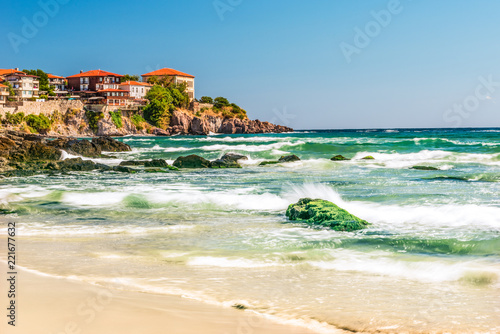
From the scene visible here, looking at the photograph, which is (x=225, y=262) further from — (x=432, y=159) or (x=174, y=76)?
(x=174, y=76)

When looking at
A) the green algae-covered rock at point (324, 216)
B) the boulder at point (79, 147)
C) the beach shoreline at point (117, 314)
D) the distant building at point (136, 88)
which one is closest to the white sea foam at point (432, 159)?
the green algae-covered rock at point (324, 216)

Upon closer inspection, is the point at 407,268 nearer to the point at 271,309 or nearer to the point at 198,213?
the point at 271,309

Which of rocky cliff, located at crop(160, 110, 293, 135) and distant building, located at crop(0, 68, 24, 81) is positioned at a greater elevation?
distant building, located at crop(0, 68, 24, 81)

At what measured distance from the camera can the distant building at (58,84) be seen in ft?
389

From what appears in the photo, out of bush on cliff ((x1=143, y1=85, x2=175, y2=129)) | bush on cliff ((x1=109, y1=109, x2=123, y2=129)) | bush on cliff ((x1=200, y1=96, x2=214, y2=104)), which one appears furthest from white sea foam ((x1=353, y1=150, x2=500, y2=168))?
bush on cliff ((x1=200, y1=96, x2=214, y2=104))

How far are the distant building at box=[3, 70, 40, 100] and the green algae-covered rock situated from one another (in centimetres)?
10252

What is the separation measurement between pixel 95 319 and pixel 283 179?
14.7 meters

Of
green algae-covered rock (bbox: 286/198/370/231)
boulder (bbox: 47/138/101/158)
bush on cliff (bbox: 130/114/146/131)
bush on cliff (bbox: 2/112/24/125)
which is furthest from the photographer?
bush on cliff (bbox: 130/114/146/131)

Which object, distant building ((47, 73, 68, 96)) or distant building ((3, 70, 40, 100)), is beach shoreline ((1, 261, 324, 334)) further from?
distant building ((47, 73, 68, 96))

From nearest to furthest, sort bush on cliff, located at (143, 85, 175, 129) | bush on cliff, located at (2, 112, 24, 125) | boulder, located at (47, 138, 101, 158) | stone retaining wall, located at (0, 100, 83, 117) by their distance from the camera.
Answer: boulder, located at (47, 138, 101, 158) → bush on cliff, located at (2, 112, 24, 125) → stone retaining wall, located at (0, 100, 83, 117) → bush on cliff, located at (143, 85, 175, 129)

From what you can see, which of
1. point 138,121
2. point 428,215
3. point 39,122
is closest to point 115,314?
point 428,215

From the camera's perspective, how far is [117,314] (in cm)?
447

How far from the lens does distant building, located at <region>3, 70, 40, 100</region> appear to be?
10049 centimetres

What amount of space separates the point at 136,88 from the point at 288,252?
397ft
